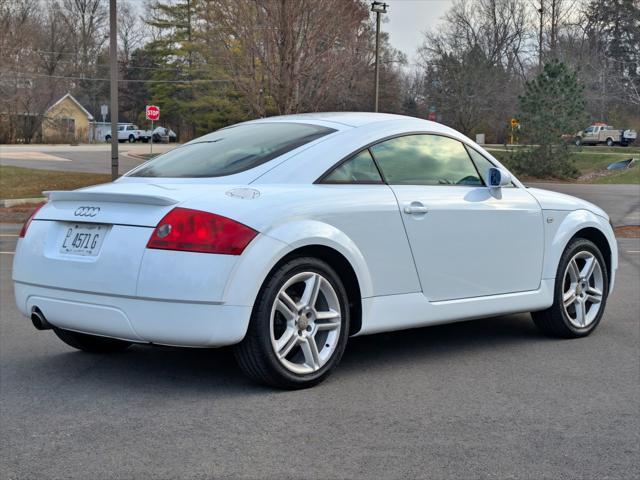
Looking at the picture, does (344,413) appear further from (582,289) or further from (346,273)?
(582,289)

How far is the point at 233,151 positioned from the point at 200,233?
1042 mm

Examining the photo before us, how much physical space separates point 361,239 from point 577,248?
2124 mm

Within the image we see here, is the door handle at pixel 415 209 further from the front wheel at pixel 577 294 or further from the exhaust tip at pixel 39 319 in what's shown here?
the exhaust tip at pixel 39 319

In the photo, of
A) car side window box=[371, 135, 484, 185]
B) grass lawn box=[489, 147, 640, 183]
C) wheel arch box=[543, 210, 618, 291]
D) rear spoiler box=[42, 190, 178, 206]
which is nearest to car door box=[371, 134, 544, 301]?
car side window box=[371, 135, 484, 185]

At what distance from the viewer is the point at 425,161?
5.78 metres

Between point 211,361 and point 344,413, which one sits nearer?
point 344,413

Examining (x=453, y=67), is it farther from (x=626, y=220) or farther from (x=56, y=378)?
(x=56, y=378)

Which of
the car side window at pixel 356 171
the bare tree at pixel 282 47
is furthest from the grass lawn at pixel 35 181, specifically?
the car side window at pixel 356 171

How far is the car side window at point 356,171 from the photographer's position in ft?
17.2

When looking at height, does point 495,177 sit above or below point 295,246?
above

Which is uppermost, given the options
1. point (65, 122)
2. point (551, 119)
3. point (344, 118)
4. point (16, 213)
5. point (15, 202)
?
point (65, 122)

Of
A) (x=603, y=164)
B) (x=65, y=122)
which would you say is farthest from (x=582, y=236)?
(x=65, y=122)

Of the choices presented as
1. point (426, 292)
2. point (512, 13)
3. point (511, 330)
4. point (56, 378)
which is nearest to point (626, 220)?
point (511, 330)

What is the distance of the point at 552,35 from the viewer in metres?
79.6
